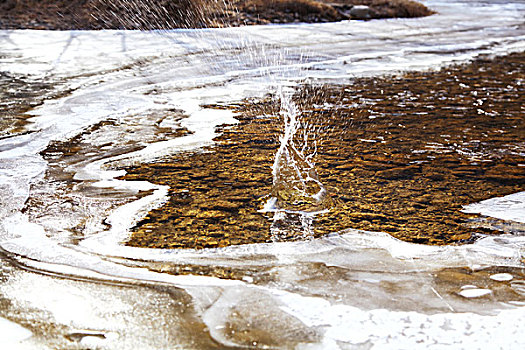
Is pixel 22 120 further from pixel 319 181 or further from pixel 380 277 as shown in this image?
pixel 380 277

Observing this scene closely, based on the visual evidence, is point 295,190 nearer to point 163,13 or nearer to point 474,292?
point 474,292

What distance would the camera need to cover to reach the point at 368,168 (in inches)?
144

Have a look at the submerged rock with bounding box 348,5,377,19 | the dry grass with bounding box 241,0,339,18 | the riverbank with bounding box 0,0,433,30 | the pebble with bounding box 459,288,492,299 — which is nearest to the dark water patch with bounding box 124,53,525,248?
the pebble with bounding box 459,288,492,299

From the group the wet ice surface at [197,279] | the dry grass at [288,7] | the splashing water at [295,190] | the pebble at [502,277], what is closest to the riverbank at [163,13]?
the dry grass at [288,7]

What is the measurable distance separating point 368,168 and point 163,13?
8.65 m

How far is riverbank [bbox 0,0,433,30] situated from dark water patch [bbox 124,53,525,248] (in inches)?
Answer: 238

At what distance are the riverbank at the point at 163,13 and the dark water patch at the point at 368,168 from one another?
19.8 feet

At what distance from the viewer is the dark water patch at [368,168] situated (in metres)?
2.85

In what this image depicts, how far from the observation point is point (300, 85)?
6.26 m

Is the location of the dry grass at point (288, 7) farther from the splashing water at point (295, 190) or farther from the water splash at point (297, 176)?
the splashing water at point (295, 190)

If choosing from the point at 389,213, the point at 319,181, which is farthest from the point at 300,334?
the point at 319,181

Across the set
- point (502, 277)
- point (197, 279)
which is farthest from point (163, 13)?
point (502, 277)

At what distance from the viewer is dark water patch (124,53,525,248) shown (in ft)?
9.34

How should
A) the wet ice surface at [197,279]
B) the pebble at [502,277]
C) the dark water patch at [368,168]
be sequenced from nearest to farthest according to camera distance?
the wet ice surface at [197,279] → the pebble at [502,277] → the dark water patch at [368,168]
